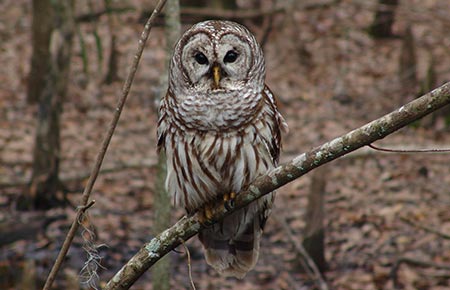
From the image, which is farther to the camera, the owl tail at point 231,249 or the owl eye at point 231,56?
the owl tail at point 231,249

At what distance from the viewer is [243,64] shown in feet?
13.8

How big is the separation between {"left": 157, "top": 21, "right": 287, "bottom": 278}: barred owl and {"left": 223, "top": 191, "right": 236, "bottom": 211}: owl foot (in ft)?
0.04

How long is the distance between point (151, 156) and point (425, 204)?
13.9 feet

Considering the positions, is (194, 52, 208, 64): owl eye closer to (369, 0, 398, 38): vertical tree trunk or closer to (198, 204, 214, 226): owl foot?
(198, 204, 214, 226): owl foot

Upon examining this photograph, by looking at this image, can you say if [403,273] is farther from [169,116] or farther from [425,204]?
[169,116]

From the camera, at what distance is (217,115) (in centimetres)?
407

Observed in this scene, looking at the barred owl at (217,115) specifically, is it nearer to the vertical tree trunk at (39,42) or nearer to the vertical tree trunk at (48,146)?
the vertical tree trunk at (48,146)

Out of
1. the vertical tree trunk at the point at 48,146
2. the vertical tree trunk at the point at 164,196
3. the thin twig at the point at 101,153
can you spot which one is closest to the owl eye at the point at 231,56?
the thin twig at the point at 101,153

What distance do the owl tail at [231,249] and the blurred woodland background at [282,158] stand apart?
89cm

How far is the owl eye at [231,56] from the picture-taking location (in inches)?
163

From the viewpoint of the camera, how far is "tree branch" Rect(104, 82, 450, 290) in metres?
2.75

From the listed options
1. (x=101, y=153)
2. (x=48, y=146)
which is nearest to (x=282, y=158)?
(x=48, y=146)

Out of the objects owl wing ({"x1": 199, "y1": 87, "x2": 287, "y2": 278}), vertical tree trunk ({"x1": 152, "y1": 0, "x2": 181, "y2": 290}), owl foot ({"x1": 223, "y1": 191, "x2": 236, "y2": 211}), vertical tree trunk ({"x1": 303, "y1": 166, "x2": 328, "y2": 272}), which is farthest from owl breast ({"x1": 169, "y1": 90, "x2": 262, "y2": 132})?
vertical tree trunk ({"x1": 303, "y1": 166, "x2": 328, "y2": 272})

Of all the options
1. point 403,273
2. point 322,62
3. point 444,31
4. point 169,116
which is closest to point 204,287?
point 403,273
